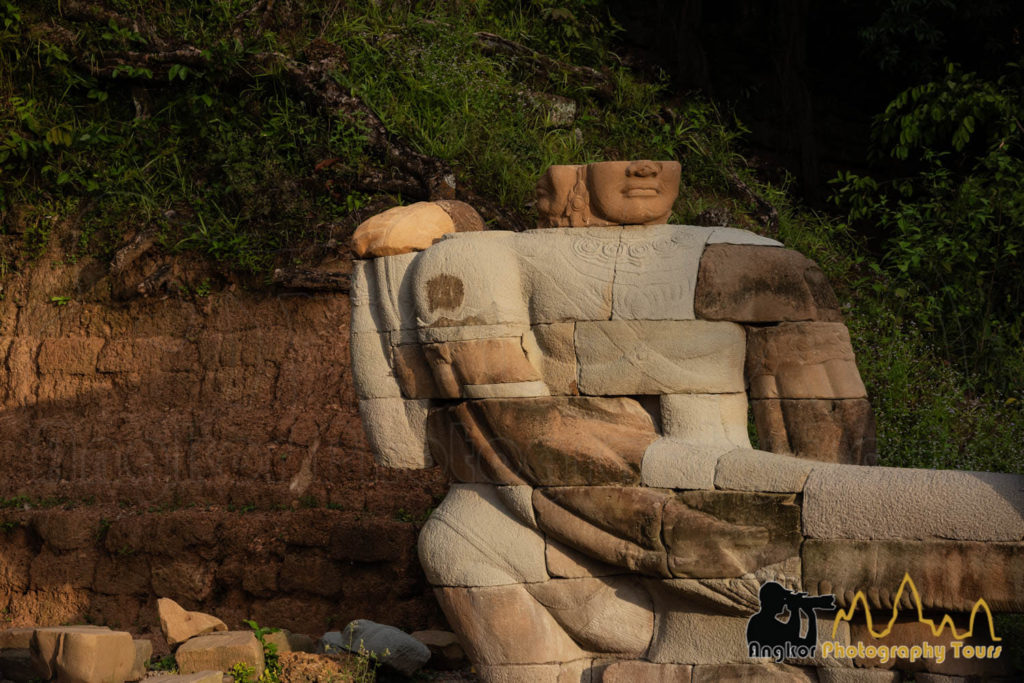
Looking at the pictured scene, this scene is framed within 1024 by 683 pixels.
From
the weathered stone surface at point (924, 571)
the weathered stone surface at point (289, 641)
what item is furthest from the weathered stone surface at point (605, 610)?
the weathered stone surface at point (289, 641)

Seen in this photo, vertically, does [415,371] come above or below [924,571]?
above

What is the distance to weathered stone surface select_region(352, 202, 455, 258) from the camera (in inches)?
219

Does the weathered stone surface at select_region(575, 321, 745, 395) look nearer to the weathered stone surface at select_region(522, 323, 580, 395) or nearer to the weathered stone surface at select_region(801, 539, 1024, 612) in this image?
the weathered stone surface at select_region(522, 323, 580, 395)

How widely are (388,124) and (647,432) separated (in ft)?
18.0

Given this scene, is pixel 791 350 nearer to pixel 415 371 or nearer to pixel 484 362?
pixel 484 362

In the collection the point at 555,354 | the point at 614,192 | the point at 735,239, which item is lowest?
the point at 555,354

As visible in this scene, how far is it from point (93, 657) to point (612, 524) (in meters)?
2.94

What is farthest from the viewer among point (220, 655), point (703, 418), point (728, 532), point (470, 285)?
point (220, 655)

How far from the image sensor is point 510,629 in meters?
4.96

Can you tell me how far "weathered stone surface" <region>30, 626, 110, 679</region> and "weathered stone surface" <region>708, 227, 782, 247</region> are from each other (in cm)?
378

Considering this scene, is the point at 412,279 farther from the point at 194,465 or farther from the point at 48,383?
the point at 48,383

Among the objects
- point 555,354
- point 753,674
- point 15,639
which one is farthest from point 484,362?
point 15,639

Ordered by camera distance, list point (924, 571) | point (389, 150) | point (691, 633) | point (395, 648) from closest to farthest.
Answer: point (924, 571) → point (691, 633) → point (395, 648) → point (389, 150)

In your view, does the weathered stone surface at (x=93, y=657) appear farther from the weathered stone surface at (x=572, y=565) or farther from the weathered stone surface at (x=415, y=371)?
the weathered stone surface at (x=572, y=565)
